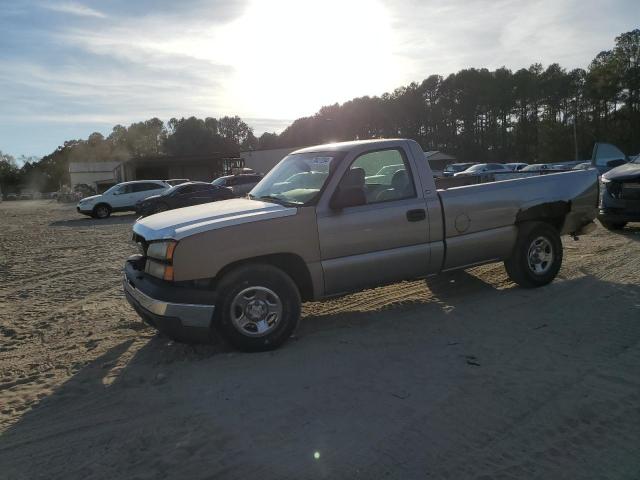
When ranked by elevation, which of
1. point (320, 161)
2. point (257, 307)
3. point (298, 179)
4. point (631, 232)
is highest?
point (320, 161)

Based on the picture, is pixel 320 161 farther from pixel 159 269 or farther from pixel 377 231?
pixel 159 269

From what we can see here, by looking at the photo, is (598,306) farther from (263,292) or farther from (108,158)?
(108,158)

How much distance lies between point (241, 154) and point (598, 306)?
52.3 m

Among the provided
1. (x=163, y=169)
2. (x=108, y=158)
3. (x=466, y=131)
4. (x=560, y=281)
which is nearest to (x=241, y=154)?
(x=163, y=169)

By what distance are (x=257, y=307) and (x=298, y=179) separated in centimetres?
152

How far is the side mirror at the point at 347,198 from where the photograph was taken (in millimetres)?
4836

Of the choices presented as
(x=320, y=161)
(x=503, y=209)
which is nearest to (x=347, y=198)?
(x=320, y=161)

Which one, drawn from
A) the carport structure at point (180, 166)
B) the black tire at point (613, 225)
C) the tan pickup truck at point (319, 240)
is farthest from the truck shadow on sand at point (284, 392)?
the carport structure at point (180, 166)

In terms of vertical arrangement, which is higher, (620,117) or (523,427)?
(620,117)

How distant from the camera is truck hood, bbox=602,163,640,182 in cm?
956

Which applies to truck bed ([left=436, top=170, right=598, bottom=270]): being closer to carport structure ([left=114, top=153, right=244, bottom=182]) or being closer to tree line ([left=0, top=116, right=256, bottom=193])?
carport structure ([left=114, top=153, right=244, bottom=182])

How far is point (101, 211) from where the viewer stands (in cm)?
2408

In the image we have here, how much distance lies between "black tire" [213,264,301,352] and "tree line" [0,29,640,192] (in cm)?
4879

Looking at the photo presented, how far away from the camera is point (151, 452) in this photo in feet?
10.1
